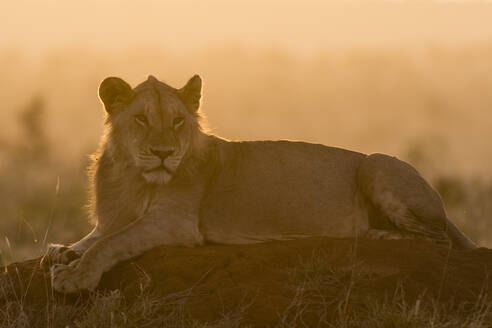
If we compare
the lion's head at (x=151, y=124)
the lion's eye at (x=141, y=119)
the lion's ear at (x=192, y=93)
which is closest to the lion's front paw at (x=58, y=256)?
the lion's head at (x=151, y=124)

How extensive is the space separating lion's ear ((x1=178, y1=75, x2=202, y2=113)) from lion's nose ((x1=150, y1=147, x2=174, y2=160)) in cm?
73

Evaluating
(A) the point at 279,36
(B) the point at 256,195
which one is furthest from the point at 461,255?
(A) the point at 279,36

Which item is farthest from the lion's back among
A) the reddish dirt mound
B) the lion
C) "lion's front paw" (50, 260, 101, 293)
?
"lion's front paw" (50, 260, 101, 293)

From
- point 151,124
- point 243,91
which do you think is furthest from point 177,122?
point 243,91

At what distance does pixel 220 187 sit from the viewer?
7801mm

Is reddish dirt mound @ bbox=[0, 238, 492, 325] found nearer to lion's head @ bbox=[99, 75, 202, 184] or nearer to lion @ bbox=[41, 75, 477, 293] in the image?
lion @ bbox=[41, 75, 477, 293]

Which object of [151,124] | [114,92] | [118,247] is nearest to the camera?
[118,247]

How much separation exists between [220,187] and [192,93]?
2.94ft

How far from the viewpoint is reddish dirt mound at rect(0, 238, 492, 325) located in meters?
6.02

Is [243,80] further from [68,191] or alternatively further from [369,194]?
[369,194]

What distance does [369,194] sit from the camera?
800 centimetres

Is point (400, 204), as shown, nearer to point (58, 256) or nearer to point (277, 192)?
point (277, 192)

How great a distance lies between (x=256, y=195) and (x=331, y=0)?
3459 inches

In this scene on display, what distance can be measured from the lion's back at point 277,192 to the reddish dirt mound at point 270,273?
620mm
